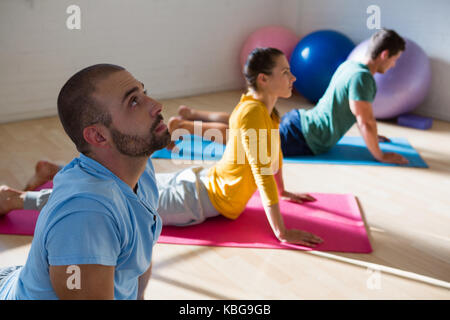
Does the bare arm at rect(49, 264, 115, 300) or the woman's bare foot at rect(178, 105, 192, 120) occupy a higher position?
the bare arm at rect(49, 264, 115, 300)

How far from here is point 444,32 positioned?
421cm

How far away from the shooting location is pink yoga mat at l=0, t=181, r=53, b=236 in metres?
2.21

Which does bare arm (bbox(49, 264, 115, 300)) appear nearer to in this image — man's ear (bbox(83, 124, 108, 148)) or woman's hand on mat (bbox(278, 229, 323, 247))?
man's ear (bbox(83, 124, 108, 148))

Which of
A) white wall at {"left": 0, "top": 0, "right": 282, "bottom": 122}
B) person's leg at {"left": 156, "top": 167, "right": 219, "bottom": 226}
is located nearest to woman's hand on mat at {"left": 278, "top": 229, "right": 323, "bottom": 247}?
person's leg at {"left": 156, "top": 167, "right": 219, "bottom": 226}

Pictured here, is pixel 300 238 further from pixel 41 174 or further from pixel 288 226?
pixel 41 174

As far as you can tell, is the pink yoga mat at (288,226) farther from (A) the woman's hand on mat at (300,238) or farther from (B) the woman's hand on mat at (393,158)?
(B) the woman's hand on mat at (393,158)

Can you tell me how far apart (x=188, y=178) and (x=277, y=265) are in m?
0.64

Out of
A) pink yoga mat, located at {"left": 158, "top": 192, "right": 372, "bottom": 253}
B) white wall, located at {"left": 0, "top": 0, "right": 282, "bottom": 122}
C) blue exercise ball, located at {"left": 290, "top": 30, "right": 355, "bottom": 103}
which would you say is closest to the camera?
pink yoga mat, located at {"left": 158, "top": 192, "right": 372, "bottom": 253}

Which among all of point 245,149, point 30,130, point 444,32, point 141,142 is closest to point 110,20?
point 30,130

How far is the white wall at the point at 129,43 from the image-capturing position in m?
3.87

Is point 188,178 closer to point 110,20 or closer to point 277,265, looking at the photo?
point 277,265

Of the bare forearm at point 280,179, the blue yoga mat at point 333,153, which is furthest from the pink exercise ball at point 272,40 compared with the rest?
the bare forearm at point 280,179

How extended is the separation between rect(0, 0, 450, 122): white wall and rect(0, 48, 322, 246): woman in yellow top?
2.03 metres

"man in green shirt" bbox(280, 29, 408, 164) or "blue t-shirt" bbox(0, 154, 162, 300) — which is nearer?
"blue t-shirt" bbox(0, 154, 162, 300)
